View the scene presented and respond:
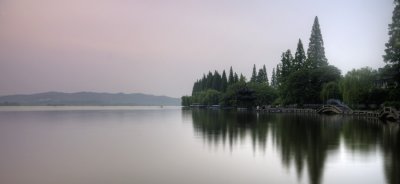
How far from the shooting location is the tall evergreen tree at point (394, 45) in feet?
139

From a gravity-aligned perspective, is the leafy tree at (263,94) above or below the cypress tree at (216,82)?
below

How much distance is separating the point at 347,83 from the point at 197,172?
4893 cm

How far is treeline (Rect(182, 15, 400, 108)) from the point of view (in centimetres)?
5198

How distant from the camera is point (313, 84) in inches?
2832

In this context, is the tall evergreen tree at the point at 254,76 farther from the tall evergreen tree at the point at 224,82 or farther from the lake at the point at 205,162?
the lake at the point at 205,162

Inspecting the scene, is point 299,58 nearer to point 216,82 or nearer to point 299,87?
point 299,87

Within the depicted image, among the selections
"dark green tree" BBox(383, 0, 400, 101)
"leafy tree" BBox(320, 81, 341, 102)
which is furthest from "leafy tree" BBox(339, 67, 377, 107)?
"dark green tree" BBox(383, 0, 400, 101)

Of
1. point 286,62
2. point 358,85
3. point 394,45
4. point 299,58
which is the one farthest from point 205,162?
point 286,62

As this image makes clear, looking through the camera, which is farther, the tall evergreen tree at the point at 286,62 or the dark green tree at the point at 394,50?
the tall evergreen tree at the point at 286,62

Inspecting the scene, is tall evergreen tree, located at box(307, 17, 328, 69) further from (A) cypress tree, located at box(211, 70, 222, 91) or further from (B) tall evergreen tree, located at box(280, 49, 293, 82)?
(A) cypress tree, located at box(211, 70, 222, 91)

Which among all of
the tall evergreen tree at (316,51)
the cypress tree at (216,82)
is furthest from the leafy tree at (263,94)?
the cypress tree at (216,82)

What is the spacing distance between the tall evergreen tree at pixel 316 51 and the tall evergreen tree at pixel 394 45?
31.7m

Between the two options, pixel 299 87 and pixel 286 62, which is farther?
pixel 286 62

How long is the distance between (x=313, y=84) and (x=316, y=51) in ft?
26.9
